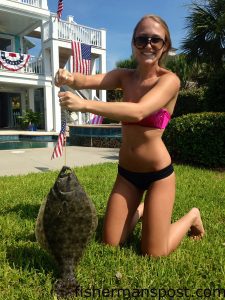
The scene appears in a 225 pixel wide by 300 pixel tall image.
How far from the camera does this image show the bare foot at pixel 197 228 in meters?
3.41

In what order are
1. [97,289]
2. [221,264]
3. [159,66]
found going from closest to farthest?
[97,289] → [221,264] → [159,66]

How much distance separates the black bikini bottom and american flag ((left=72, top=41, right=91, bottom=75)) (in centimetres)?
1244

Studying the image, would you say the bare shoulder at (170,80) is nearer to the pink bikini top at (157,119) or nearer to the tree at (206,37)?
the pink bikini top at (157,119)

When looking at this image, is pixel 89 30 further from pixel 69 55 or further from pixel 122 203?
pixel 122 203

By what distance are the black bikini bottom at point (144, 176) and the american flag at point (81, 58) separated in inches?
490

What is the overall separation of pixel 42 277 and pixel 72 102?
141cm

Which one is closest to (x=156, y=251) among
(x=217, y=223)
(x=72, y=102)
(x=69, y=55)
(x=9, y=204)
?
(x=217, y=223)

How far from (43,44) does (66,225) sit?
18.1m

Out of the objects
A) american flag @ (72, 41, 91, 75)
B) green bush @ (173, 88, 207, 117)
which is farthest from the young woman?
american flag @ (72, 41, 91, 75)

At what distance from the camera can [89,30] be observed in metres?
19.4

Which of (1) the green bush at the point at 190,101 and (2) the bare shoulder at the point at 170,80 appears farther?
(1) the green bush at the point at 190,101

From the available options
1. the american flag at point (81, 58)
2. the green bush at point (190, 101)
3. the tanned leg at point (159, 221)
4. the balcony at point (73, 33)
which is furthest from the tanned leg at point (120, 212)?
the balcony at point (73, 33)

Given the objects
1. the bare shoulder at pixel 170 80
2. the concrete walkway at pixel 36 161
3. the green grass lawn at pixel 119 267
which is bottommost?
the concrete walkway at pixel 36 161

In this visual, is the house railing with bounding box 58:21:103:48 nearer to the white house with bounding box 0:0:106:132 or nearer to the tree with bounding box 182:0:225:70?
the white house with bounding box 0:0:106:132
